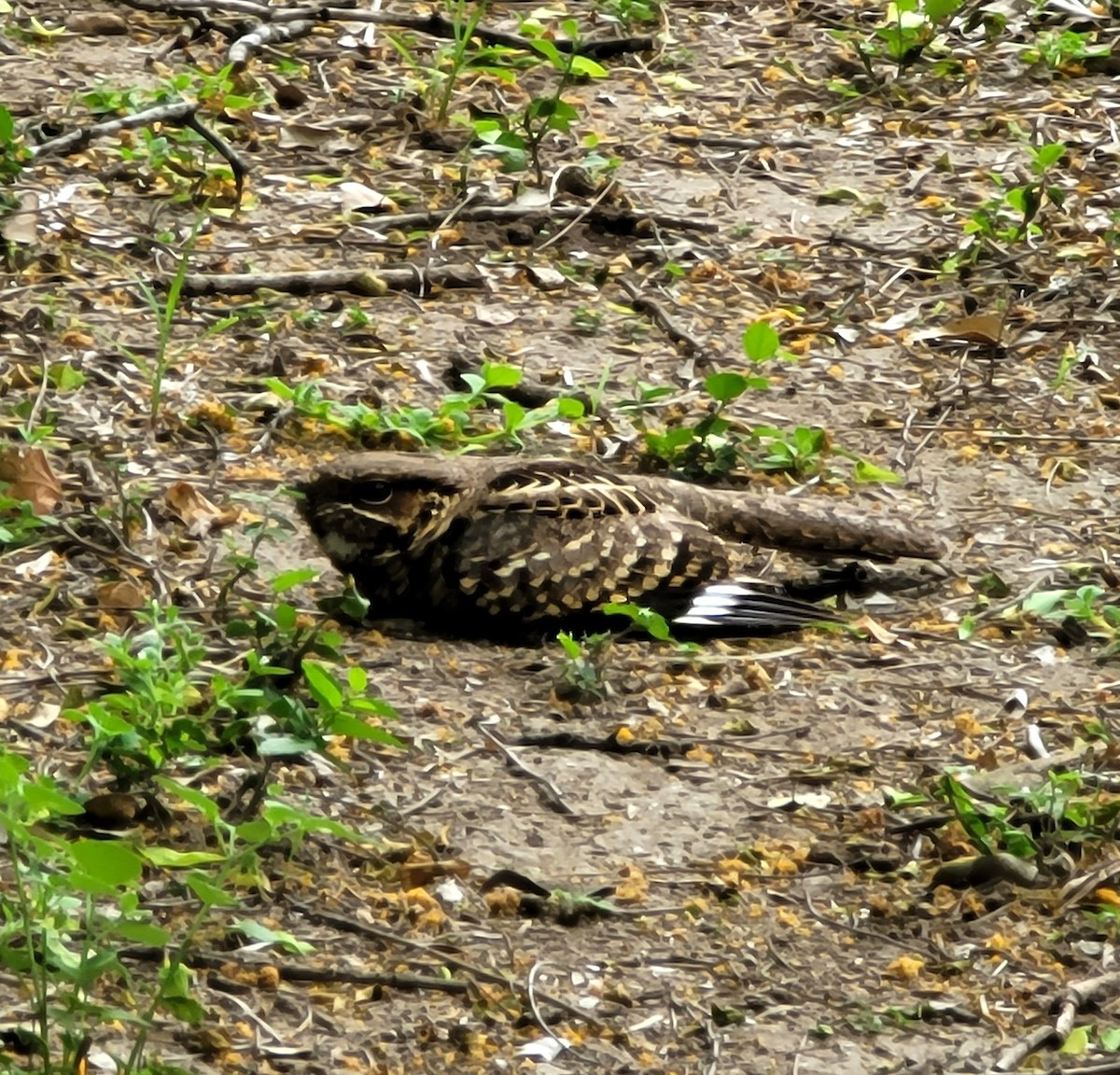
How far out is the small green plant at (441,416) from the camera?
5680 millimetres

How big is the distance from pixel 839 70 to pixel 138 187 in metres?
3.04

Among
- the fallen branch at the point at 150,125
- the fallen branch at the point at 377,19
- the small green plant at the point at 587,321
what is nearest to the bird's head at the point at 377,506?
the small green plant at the point at 587,321

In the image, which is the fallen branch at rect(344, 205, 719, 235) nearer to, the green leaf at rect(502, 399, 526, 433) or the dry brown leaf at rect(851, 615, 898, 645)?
the green leaf at rect(502, 399, 526, 433)

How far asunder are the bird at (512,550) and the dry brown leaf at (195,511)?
0.25 meters

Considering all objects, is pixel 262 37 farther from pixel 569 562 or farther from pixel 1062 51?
pixel 569 562

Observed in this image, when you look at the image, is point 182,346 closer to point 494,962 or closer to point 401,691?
point 401,691

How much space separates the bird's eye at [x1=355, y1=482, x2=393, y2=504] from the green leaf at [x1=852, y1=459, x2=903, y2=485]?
156 centimetres

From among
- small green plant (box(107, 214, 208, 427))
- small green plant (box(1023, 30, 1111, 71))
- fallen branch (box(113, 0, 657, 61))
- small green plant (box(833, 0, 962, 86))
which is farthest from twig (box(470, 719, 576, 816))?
small green plant (box(1023, 30, 1111, 71))

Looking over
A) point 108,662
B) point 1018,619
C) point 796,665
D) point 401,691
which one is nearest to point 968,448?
point 1018,619

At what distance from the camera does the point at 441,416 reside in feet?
18.8

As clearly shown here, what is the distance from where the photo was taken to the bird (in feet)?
16.3

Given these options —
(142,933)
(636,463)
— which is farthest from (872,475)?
(142,933)

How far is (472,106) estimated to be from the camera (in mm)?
7832

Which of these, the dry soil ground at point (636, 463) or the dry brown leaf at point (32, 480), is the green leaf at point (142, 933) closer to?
the dry soil ground at point (636, 463)
